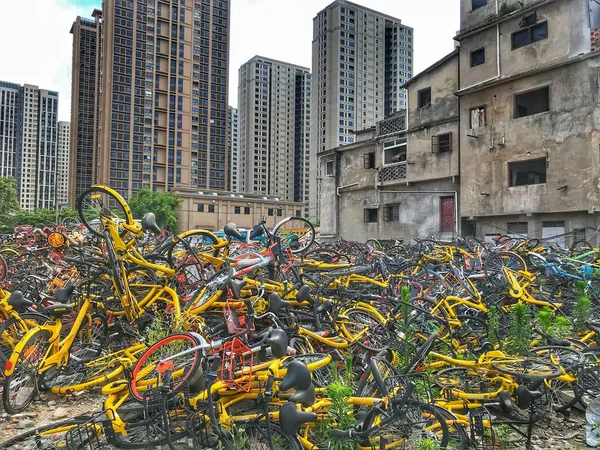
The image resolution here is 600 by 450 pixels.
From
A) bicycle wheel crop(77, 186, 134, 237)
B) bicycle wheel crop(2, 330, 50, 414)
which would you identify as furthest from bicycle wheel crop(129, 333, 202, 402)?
bicycle wheel crop(77, 186, 134, 237)

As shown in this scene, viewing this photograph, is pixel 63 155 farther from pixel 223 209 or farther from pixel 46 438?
pixel 46 438

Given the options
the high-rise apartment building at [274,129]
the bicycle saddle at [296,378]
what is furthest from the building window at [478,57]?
the high-rise apartment building at [274,129]

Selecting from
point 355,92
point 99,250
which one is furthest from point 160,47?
point 99,250

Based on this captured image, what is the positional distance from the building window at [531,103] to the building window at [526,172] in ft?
6.43

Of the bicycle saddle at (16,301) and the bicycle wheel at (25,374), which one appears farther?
the bicycle saddle at (16,301)

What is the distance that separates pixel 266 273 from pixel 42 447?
3.14m

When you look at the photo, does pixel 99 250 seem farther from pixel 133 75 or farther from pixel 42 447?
pixel 133 75

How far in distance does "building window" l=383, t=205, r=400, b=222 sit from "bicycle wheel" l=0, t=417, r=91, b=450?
20.8 m

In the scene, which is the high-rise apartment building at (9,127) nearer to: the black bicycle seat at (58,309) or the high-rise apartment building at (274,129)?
the high-rise apartment building at (274,129)

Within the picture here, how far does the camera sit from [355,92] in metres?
80.7

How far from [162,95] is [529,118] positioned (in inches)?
2598

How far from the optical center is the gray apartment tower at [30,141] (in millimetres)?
75500

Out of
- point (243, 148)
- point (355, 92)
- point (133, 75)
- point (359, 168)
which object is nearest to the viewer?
point (359, 168)

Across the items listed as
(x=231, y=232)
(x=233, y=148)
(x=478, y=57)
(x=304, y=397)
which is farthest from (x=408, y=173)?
(x=233, y=148)
